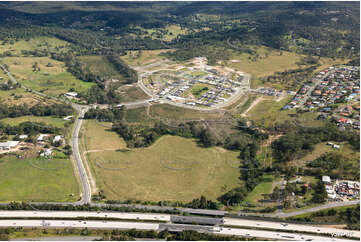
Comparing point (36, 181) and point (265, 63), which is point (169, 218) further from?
point (265, 63)

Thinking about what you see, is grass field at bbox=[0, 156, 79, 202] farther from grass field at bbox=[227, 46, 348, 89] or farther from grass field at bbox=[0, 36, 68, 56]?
grass field at bbox=[0, 36, 68, 56]

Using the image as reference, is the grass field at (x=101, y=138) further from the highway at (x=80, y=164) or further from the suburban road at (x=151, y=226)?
the suburban road at (x=151, y=226)

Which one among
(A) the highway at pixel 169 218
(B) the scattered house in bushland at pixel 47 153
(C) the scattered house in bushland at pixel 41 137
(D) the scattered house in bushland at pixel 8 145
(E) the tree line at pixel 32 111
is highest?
(E) the tree line at pixel 32 111

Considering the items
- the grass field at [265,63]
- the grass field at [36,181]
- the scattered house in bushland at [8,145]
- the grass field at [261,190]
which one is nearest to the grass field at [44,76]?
the scattered house in bushland at [8,145]

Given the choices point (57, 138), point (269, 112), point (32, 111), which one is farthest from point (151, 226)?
point (32, 111)

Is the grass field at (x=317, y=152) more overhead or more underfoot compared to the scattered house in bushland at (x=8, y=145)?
more underfoot

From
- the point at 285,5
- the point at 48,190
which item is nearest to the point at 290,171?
the point at 48,190
